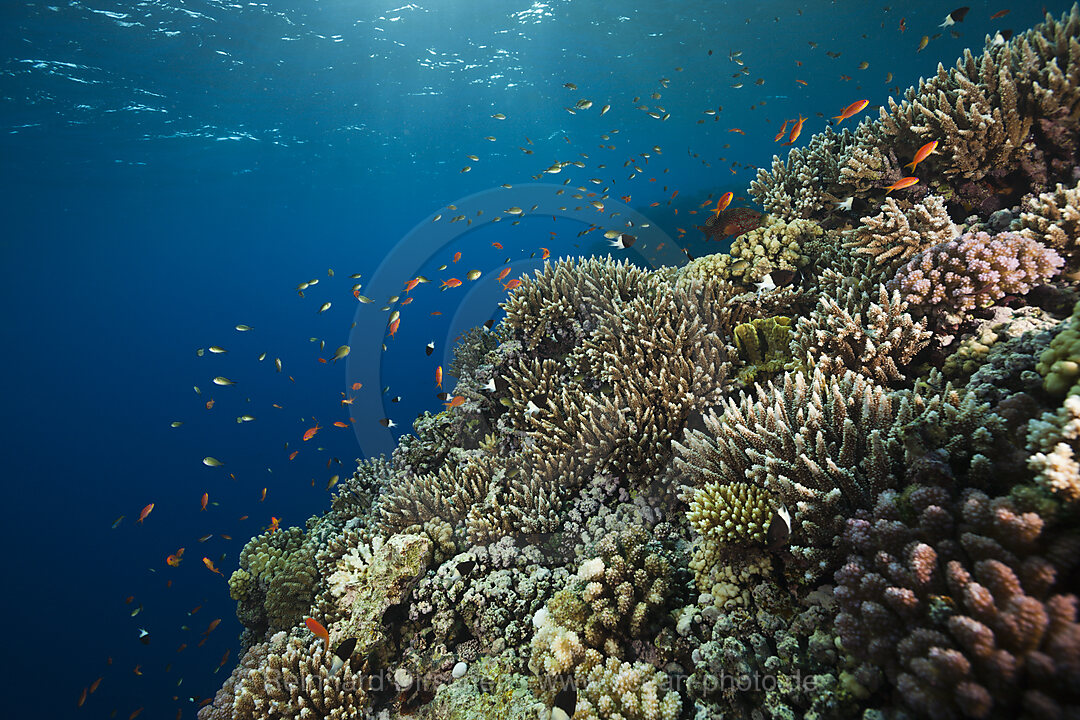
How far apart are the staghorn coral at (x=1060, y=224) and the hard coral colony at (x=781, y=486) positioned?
2 cm

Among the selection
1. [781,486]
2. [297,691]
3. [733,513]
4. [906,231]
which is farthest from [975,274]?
[297,691]

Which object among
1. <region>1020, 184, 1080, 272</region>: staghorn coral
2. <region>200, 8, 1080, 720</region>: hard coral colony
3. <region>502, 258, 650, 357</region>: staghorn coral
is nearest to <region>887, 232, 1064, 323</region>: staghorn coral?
<region>200, 8, 1080, 720</region>: hard coral colony

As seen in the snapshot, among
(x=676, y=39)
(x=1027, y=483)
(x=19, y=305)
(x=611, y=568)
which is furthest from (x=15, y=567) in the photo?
(x=676, y=39)

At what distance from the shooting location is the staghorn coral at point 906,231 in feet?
15.7

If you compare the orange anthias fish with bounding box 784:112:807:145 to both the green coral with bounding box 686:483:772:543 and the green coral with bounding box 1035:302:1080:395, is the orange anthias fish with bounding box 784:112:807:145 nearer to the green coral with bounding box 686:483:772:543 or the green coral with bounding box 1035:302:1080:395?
the green coral with bounding box 1035:302:1080:395

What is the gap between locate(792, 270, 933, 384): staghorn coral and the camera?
3.90 meters

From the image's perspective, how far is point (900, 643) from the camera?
193cm

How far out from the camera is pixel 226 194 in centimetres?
4350

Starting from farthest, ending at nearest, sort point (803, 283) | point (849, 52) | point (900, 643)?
point (849, 52), point (803, 283), point (900, 643)

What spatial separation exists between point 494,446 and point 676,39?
1472 inches

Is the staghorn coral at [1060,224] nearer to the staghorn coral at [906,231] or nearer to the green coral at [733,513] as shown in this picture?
the staghorn coral at [906,231]

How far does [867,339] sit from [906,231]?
1826 mm

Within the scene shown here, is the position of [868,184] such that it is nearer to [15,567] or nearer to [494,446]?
[494,446]

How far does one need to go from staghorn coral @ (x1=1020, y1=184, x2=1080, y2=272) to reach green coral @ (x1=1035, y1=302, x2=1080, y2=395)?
2254mm
